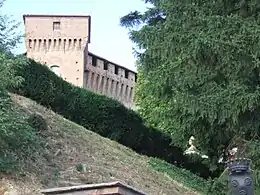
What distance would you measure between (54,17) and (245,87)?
45.9 meters

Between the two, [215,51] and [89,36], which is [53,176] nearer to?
[215,51]

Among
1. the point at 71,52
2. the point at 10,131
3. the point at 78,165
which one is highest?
the point at 71,52

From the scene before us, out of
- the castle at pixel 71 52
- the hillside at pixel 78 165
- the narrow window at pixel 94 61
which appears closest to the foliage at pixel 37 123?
the hillside at pixel 78 165

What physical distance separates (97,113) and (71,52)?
37.3 metres

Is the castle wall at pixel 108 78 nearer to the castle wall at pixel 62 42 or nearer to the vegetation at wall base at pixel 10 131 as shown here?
the castle wall at pixel 62 42

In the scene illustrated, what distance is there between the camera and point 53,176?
35.6ft

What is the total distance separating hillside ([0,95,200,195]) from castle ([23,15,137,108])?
38.8 meters

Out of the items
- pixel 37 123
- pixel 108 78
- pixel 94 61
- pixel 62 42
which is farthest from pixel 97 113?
pixel 94 61

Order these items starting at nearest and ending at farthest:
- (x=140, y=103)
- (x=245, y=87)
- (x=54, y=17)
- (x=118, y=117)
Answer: (x=245, y=87) < (x=118, y=117) < (x=140, y=103) < (x=54, y=17)

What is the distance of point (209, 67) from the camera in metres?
11.5

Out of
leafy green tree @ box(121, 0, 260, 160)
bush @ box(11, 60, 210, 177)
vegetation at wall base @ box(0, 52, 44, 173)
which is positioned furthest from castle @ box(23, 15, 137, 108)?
vegetation at wall base @ box(0, 52, 44, 173)

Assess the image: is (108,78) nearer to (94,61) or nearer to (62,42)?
(94,61)

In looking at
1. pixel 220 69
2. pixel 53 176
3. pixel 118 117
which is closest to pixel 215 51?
pixel 220 69

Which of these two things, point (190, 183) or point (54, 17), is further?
point (54, 17)
